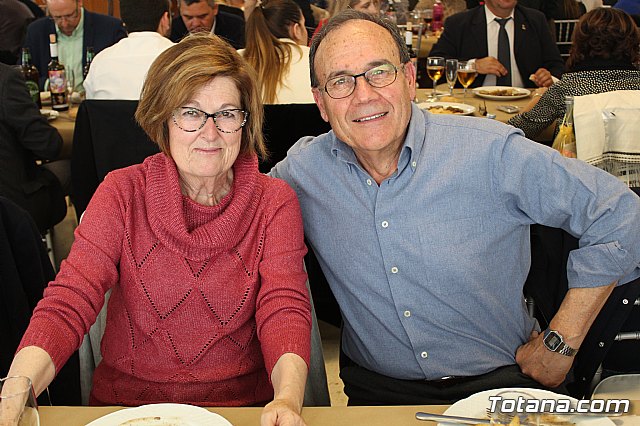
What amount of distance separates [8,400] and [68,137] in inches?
107

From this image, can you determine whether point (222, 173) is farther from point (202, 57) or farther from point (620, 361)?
point (620, 361)

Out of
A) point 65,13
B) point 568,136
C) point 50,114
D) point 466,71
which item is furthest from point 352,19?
point 65,13

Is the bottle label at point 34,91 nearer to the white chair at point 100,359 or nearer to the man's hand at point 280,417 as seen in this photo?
the white chair at point 100,359

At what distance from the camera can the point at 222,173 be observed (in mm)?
1802

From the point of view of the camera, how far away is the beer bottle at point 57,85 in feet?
12.3

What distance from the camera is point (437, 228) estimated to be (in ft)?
5.95

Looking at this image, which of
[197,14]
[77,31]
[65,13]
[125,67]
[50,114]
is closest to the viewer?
[125,67]

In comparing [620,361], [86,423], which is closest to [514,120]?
[620,361]

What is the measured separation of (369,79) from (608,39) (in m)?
1.77

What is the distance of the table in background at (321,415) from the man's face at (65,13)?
12.4 ft

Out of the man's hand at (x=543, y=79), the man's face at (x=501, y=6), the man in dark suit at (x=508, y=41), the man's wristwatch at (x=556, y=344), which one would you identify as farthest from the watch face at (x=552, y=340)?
the man's face at (x=501, y=6)

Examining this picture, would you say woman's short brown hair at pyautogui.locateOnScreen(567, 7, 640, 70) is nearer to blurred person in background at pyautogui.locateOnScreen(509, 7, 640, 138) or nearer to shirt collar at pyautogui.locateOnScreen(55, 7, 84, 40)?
blurred person in background at pyautogui.locateOnScreen(509, 7, 640, 138)

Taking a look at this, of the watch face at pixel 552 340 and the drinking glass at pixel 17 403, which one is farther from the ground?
the drinking glass at pixel 17 403

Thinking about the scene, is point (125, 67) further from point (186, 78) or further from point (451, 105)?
point (186, 78)
